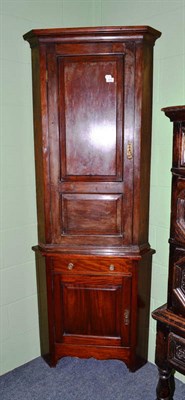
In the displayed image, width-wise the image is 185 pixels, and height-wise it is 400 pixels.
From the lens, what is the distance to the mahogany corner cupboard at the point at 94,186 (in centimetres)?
190

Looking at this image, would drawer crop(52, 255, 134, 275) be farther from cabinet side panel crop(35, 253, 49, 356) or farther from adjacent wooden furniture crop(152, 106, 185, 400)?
adjacent wooden furniture crop(152, 106, 185, 400)

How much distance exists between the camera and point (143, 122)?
196 cm

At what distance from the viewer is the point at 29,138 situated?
2.20 meters

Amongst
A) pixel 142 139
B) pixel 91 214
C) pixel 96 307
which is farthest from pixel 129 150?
pixel 96 307

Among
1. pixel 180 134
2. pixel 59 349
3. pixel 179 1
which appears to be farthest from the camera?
pixel 59 349

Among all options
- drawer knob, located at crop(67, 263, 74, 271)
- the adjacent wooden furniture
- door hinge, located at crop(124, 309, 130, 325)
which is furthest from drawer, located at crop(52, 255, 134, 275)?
the adjacent wooden furniture

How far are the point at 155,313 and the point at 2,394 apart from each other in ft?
4.00

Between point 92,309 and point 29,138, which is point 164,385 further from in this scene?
point 29,138

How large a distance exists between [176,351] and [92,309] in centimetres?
69

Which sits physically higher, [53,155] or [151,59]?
[151,59]

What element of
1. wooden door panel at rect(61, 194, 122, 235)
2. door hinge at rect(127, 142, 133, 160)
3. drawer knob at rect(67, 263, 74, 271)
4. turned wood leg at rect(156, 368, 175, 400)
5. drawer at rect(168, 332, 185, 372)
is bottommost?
turned wood leg at rect(156, 368, 175, 400)

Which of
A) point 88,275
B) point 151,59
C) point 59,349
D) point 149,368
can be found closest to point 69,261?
point 88,275

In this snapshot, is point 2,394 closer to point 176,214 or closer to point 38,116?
point 176,214

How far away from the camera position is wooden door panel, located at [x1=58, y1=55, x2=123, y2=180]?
1911 millimetres
